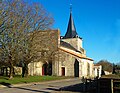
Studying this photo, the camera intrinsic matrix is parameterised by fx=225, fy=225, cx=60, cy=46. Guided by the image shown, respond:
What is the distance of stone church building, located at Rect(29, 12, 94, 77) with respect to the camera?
136 feet

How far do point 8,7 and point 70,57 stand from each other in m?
30.7

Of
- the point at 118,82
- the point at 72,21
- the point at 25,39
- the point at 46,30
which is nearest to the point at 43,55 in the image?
the point at 46,30

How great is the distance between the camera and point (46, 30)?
4016 cm

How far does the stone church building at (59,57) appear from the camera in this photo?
41303mm

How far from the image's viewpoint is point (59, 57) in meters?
51.3

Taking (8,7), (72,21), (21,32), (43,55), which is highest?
(72,21)

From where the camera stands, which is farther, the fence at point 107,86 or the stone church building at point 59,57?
the stone church building at point 59,57

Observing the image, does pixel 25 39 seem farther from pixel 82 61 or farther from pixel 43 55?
pixel 82 61

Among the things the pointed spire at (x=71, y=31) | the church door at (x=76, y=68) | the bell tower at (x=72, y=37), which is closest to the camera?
the church door at (x=76, y=68)

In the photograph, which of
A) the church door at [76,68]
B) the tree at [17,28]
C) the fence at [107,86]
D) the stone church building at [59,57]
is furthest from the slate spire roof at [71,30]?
the fence at [107,86]

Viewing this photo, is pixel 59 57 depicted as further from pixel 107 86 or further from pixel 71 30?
pixel 107 86

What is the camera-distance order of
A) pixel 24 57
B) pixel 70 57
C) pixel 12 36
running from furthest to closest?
pixel 70 57
pixel 24 57
pixel 12 36

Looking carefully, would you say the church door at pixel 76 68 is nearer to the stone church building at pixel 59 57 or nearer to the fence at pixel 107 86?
the stone church building at pixel 59 57

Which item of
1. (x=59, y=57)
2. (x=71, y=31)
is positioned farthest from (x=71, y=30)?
(x=59, y=57)
